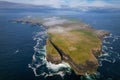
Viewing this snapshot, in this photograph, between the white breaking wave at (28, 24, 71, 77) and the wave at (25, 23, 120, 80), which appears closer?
the wave at (25, 23, 120, 80)

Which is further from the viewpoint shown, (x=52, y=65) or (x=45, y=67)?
(x=52, y=65)

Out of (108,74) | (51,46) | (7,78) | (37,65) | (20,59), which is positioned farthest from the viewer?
(51,46)

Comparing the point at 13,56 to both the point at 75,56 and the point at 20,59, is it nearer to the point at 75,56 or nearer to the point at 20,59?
the point at 20,59

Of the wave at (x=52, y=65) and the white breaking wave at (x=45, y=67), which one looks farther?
the white breaking wave at (x=45, y=67)

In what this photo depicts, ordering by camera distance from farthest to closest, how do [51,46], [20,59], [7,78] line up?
1. [51,46]
2. [20,59]
3. [7,78]

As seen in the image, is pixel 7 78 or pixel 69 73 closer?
pixel 7 78

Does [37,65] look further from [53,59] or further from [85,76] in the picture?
[85,76]

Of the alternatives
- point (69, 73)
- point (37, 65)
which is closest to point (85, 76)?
point (69, 73)

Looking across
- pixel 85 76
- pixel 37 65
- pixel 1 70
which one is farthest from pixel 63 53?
pixel 1 70

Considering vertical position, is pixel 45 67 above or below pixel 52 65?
below
